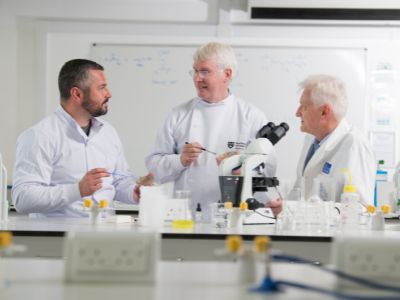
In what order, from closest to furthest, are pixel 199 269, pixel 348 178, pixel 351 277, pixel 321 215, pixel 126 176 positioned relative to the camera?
pixel 351 277, pixel 199 269, pixel 321 215, pixel 348 178, pixel 126 176

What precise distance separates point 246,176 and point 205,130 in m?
1.31

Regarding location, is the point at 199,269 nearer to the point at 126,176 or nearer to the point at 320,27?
the point at 126,176

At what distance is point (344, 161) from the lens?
4215 mm

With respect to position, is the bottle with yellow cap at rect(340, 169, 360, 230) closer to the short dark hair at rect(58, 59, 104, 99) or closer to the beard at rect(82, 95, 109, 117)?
the beard at rect(82, 95, 109, 117)

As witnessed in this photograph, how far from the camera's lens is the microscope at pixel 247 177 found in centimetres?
376

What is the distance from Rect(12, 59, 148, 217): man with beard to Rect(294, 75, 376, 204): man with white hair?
1.27 metres

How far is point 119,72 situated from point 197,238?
2.45 metres

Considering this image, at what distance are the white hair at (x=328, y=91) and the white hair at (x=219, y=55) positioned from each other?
591 mm

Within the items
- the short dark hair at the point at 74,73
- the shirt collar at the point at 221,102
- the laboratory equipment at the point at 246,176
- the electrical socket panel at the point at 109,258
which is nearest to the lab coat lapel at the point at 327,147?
the laboratory equipment at the point at 246,176

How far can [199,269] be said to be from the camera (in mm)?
1959

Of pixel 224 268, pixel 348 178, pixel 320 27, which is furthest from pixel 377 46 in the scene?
pixel 224 268

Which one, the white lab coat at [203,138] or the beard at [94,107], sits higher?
the beard at [94,107]

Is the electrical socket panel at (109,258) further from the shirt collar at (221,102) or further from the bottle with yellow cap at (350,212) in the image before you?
the shirt collar at (221,102)

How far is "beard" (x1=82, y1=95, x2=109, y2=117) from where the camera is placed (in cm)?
507
